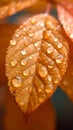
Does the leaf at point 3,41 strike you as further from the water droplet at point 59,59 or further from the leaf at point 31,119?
the leaf at point 31,119

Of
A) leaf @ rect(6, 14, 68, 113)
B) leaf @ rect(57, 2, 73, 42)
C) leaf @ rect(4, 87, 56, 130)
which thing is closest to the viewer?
leaf @ rect(6, 14, 68, 113)

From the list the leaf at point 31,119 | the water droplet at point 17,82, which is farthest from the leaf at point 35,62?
the leaf at point 31,119

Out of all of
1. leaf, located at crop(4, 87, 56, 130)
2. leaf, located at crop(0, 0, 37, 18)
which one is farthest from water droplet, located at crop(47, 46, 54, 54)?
leaf, located at crop(4, 87, 56, 130)

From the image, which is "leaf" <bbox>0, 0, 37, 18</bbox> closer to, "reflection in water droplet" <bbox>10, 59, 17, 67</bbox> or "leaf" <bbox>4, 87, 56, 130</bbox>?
"reflection in water droplet" <bbox>10, 59, 17, 67</bbox>

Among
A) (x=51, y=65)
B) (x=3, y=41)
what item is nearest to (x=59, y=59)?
(x=51, y=65)

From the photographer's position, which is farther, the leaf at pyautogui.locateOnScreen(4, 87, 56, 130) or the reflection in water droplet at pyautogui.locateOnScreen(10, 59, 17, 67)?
the leaf at pyautogui.locateOnScreen(4, 87, 56, 130)

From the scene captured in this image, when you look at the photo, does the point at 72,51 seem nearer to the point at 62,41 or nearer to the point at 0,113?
the point at 62,41

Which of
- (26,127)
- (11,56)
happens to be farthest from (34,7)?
(11,56)

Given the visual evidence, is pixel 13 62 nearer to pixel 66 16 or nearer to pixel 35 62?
pixel 35 62
